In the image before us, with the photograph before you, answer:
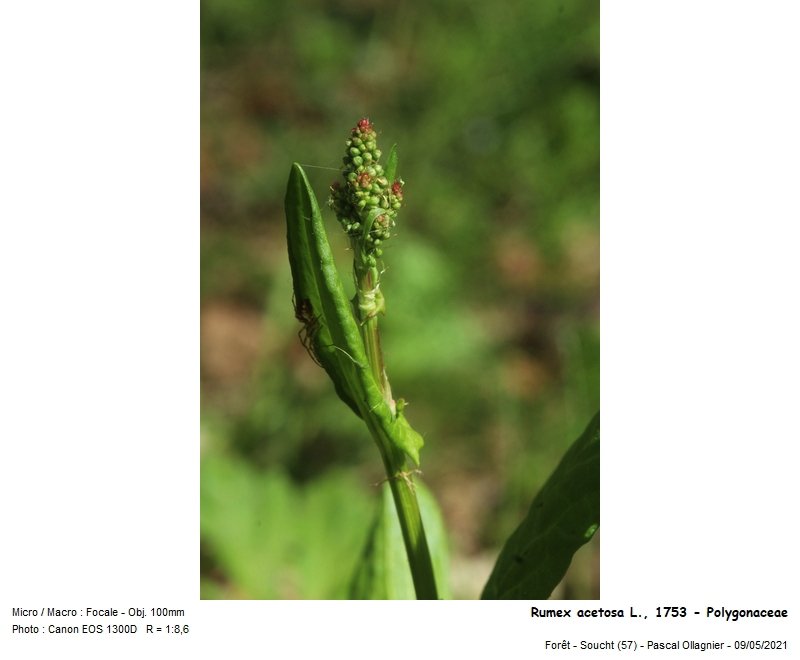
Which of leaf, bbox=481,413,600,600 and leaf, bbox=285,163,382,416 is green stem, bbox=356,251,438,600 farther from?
leaf, bbox=481,413,600,600

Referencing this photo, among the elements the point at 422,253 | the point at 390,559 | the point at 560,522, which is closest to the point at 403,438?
the point at 560,522

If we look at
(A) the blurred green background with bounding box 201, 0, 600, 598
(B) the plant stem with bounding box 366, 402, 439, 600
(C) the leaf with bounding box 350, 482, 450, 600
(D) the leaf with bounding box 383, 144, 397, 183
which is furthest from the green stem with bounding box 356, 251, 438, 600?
(A) the blurred green background with bounding box 201, 0, 600, 598

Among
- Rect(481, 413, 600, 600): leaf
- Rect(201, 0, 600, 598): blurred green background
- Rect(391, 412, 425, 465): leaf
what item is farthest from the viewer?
Rect(201, 0, 600, 598): blurred green background

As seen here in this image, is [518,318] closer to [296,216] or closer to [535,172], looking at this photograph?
[535,172]

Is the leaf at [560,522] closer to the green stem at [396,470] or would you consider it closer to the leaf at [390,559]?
the green stem at [396,470]
